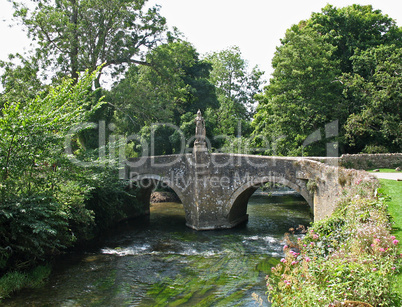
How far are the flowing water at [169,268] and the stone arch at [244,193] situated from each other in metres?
0.69

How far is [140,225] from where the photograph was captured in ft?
64.4

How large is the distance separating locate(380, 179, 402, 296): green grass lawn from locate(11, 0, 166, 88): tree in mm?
16554

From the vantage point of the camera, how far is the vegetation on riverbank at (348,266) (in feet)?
15.1

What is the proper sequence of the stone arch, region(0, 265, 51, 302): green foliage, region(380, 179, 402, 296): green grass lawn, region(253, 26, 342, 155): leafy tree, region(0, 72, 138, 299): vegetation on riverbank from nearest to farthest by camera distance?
1. region(380, 179, 402, 296): green grass lawn
2. region(0, 265, 51, 302): green foliage
3. region(0, 72, 138, 299): vegetation on riverbank
4. the stone arch
5. region(253, 26, 342, 155): leafy tree

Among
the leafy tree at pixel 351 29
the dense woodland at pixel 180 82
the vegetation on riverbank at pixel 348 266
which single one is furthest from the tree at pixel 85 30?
the vegetation on riverbank at pixel 348 266

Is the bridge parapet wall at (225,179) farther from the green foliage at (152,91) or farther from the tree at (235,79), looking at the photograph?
the tree at (235,79)

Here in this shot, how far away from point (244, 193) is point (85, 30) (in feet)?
42.5

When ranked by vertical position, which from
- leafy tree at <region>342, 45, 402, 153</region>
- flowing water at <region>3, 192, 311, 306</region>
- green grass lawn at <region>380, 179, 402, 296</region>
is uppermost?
leafy tree at <region>342, 45, 402, 153</region>

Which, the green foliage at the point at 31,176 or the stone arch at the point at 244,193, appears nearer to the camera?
the green foliage at the point at 31,176

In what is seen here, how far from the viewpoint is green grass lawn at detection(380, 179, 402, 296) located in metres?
6.18

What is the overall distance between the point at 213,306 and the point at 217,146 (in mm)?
21745

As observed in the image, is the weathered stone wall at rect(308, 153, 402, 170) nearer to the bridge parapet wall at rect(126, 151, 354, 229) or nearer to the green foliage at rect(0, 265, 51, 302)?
the bridge parapet wall at rect(126, 151, 354, 229)

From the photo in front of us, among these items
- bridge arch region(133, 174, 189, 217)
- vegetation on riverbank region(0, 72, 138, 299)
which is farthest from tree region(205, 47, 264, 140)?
vegetation on riverbank region(0, 72, 138, 299)

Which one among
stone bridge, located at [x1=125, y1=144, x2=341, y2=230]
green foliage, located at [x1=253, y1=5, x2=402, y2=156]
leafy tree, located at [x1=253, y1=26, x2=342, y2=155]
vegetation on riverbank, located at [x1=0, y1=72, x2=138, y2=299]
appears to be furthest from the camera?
leafy tree, located at [x1=253, y1=26, x2=342, y2=155]
